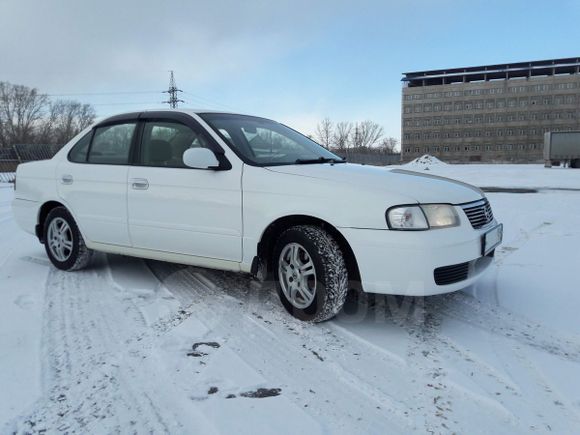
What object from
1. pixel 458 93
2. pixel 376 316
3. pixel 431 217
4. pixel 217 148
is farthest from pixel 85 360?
pixel 458 93

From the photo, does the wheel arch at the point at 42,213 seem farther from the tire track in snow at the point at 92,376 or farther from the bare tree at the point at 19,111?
the bare tree at the point at 19,111

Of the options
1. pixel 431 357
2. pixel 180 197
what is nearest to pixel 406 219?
pixel 431 357

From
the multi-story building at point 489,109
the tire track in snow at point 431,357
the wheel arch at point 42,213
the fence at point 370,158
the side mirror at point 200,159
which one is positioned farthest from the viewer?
the multi-story building at point 489,109

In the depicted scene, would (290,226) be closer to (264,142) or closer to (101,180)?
(264,142)

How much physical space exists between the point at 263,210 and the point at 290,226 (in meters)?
0.24

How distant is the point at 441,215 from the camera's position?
2.97 m

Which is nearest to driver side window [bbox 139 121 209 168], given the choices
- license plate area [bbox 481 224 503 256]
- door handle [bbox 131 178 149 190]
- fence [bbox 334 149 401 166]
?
door handle [bbox 131 178 149 190]

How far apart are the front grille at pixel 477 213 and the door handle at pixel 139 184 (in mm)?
2565

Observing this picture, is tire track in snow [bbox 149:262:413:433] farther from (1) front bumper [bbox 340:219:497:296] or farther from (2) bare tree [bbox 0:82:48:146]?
(2) bare tree [bbox 0:82:48:146]

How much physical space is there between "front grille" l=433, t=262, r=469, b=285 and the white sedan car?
0.03 feet

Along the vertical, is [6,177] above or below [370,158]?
below

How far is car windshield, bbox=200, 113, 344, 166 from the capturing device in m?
3.61

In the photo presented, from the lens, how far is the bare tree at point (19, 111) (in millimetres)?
63969

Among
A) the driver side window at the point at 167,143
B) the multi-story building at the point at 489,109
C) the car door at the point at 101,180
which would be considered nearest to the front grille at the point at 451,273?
the driver side window at the point at 167,143
